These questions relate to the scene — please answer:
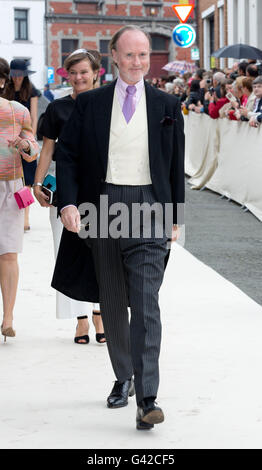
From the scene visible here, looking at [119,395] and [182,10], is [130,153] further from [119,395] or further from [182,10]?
[182,10]

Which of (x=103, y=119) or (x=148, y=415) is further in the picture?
(x=103, y=119)

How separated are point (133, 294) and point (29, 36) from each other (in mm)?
69204

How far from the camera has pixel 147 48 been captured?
5059mm

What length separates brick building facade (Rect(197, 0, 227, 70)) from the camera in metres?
39.2

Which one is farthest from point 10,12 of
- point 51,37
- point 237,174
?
point 237,174

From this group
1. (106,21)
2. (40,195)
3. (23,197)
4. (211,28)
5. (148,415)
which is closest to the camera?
(148,415)

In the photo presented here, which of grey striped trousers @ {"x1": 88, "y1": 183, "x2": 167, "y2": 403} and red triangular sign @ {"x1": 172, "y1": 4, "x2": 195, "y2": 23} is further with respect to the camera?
red triangular sign @ {"x1": 172, "y1": 4, "x2": 195, "y2": 23}

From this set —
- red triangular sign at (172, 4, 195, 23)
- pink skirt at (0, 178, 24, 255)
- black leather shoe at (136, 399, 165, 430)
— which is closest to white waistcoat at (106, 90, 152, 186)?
black leather shoe at (136, 399, 165, 430)

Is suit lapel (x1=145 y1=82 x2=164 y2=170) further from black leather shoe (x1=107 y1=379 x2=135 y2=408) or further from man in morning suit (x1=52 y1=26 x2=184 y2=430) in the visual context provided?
black leather shoe (x1=107 y1=379 x2=135 y2=408)

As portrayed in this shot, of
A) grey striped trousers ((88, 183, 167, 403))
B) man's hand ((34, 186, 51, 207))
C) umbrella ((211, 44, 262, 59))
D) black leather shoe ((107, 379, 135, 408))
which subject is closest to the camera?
grey striped trousers ((88, 183, 167, 403))

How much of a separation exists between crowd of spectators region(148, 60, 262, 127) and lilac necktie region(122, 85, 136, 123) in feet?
28.7

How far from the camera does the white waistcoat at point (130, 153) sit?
502 centimetres

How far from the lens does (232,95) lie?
1555cm

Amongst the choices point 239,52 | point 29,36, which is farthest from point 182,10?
point 29,36
